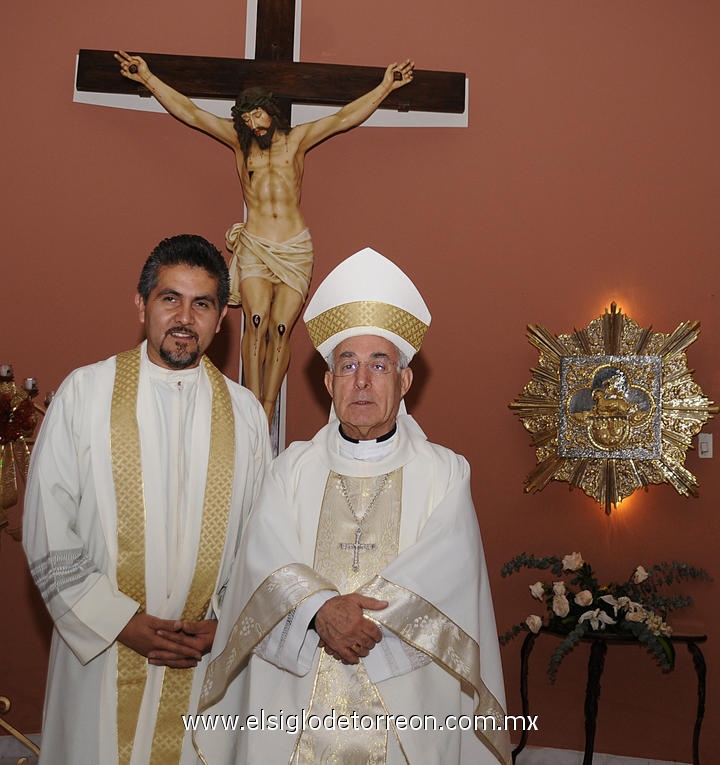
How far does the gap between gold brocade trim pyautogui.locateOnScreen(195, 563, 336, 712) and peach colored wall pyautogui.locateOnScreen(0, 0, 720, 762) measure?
298cm

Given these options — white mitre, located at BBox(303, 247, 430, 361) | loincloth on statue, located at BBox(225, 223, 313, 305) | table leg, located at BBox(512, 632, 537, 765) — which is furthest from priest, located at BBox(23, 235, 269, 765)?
table leg, located at BBox(512, 632, 537, 765)

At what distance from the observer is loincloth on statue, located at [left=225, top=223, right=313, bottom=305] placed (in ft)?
18.0

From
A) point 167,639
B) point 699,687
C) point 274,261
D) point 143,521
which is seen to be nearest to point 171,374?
point 143,521

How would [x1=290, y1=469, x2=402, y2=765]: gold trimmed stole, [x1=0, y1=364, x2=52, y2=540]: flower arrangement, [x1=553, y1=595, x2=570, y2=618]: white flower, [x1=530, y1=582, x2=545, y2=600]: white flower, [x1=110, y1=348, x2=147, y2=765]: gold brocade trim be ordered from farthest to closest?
[x1=530, y1=582, x2=545, y2=600]: white flower
[x1=553, y1=595, x2=570, y2=618]: white flower
[x1=0, y1=364, x2=52, y2=540]: flower arrangement
[x1=110, y1=348, x2=147, y2=765]: gold brocade trim
[x1=290, y1=469, x2=402, y2=765]: gold trimmed stole

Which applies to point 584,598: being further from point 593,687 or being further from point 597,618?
point 593,687

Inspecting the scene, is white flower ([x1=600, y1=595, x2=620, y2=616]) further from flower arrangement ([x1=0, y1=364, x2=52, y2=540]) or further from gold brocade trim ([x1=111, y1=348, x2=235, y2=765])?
flower arrangement ([x1=0, y1=364, x2=52, y2=540])

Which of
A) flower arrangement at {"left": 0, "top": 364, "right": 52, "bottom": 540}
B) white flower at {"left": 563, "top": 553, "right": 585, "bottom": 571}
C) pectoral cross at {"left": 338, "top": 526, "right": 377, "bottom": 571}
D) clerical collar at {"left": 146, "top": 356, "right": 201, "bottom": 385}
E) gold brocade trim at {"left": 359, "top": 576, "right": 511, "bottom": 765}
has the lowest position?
white flower at {"left": 563, "top": 553, "right": 585, "bottom": 571}

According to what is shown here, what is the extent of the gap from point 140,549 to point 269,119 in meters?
3.12

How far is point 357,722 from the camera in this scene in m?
2.77

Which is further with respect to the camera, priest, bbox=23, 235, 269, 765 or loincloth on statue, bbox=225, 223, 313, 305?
loincloth on statue, bbox=225, 223, 313, 305

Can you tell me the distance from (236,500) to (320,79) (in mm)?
3169

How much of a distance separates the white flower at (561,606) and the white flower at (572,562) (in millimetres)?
237

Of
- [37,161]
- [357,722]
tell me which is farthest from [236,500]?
[37,161]

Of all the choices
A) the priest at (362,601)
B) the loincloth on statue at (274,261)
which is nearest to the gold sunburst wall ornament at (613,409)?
the loincloth on statue at (274,261)
